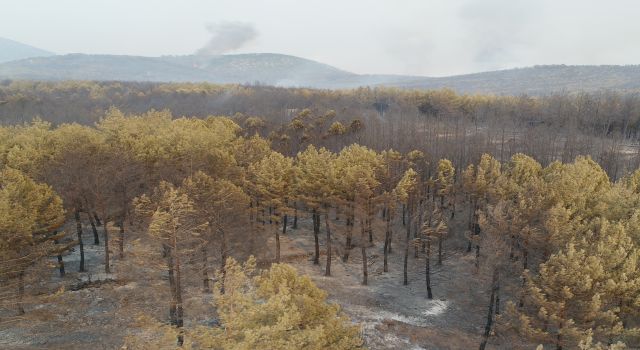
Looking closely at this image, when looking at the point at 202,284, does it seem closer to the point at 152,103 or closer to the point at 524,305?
the point at 524,305

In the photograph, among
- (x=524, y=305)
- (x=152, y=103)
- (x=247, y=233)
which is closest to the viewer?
(x=524, y=305)

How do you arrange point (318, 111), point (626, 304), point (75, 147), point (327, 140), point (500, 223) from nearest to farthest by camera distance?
point (626, 304) → point (500, 223) → point (75, 147) → point (327, 140) → point (318, 111)

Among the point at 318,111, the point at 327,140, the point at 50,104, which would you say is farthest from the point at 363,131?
the point at 50,104

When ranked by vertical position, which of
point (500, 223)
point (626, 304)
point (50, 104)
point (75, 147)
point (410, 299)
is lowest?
point (410, 299)

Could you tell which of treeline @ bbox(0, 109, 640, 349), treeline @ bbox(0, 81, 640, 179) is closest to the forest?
treeline @ bbox(0, 109, 640, 349)

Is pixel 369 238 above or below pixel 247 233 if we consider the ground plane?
below

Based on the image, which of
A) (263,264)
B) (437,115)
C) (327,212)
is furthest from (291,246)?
(437,115)

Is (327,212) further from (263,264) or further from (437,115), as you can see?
(437,115)
